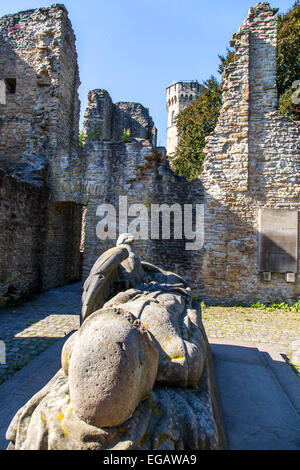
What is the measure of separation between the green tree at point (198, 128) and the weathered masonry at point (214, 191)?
602 cm

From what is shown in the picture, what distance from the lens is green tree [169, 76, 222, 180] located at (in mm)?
14391

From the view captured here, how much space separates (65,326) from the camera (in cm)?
547

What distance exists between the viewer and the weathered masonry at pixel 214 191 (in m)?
7.70

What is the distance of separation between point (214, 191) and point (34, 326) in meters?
5.59

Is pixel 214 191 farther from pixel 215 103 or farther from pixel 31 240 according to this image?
A: pixel 215 103

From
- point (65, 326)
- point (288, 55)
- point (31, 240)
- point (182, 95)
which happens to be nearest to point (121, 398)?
point (65, 326)

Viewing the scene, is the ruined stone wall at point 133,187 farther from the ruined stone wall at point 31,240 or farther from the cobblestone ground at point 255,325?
the cobblestone ground at point 255,325

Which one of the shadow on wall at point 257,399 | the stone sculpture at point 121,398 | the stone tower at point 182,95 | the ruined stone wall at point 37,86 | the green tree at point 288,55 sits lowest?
the shadow on wall at point 257,399

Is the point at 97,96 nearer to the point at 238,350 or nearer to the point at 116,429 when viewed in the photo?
the point at 238,350

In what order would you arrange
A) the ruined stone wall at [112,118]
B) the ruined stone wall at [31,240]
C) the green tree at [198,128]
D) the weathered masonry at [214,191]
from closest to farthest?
1. the ruined stone wall at [31,240]
2. the weathered masonry at [214,191]
3. the ruined stone wall at [112,118]
4. the green tree at [198,128]

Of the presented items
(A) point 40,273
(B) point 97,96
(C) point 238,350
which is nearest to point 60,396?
(C) point 238,350

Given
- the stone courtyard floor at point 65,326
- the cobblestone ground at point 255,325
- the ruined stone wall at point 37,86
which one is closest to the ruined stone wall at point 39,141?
the ruined stone wall at point 37,86

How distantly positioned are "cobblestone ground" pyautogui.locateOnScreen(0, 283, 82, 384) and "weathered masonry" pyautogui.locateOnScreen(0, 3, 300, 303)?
759 millimetres
